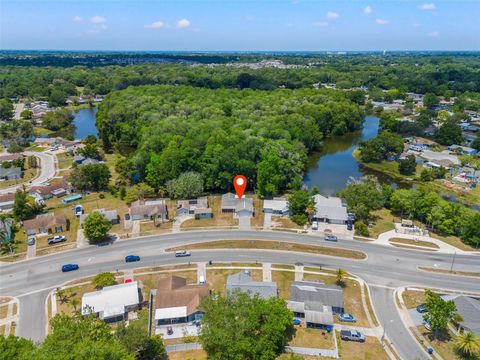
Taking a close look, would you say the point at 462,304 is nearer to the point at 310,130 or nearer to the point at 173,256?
the point at 173,256

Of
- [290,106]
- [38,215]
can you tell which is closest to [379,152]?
[290,106]

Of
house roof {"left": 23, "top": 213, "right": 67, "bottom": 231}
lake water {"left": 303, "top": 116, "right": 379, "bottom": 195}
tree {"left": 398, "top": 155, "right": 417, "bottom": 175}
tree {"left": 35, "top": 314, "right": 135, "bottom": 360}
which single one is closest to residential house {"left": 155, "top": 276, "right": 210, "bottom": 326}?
tree {"left": 35, "top": 314, "right": 135, "bottom": 360}

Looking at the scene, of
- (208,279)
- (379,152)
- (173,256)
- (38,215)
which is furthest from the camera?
(379,152)

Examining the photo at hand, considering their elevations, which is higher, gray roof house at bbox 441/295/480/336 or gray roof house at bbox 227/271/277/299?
gray roof house at bbox 227/271/277/299

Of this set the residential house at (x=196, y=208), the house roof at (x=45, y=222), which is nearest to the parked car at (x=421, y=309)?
the residential house at (x=196, y=208)

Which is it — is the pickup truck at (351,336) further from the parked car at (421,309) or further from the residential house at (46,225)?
the residential house at (46,225)

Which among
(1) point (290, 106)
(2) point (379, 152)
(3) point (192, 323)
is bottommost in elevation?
(3) point (192, 323)

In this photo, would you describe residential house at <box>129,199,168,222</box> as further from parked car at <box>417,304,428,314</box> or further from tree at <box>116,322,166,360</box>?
parked car at <box>417,304,428,314</box>
